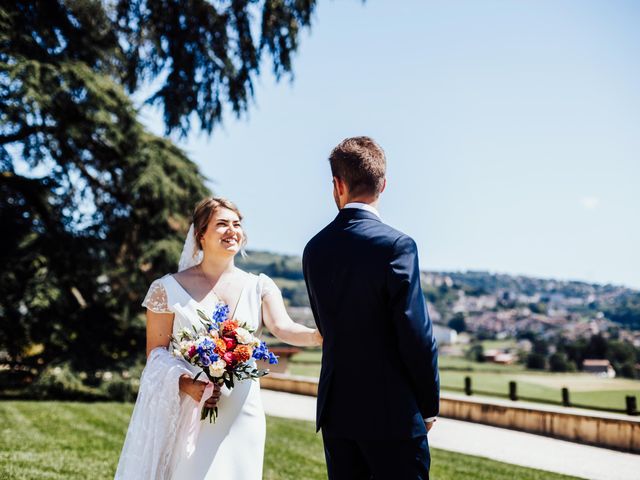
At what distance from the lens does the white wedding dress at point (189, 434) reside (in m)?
3.50

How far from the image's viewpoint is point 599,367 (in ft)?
111

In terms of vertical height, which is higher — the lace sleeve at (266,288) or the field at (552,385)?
the lace sleeve at (266,288)

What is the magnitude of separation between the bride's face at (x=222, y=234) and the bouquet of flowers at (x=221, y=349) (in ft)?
1.37

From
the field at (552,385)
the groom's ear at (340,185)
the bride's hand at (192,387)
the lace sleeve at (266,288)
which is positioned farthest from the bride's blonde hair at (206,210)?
the field at (552,385)

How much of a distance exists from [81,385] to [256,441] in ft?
36.5

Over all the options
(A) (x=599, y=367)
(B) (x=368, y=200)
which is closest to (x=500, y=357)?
(A) (x=599, y=367)

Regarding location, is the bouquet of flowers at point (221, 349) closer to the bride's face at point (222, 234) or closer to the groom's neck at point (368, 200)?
the bride's face at point (222, 234)

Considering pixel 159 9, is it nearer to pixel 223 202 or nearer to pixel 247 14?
pixel 247 14

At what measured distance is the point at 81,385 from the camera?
13.5 metres

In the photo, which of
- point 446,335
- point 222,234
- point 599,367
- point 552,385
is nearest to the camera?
point 222,234

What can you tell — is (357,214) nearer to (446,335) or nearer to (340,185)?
(340,185)

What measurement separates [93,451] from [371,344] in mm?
5887

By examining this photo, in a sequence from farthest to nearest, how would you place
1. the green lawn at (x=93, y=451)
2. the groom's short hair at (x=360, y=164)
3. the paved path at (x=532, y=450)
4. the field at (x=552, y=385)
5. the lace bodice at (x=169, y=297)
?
the field at (x=552, y=385) < the paved path at (x=532, y=450) < the green lawn at (x=93, y=451) < the lace bodice at (x=169, y=297) < the groom's short hair at (x=360, y=164)

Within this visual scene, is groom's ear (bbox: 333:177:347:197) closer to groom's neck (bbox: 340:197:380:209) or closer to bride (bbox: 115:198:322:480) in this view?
groom's neck (bbox: 340:197:380:209)
